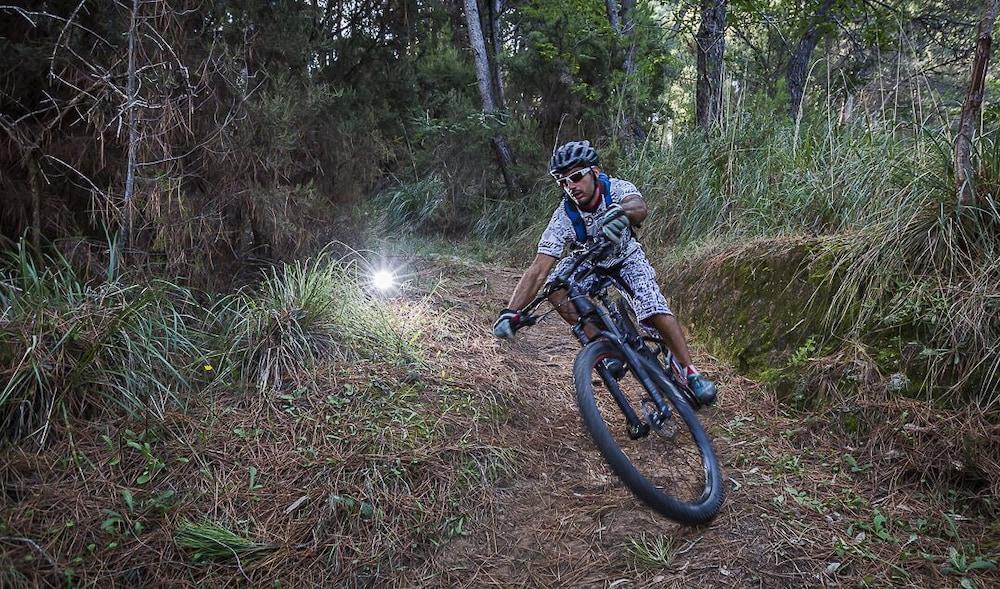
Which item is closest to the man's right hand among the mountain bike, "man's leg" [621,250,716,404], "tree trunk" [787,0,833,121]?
the mountain bike

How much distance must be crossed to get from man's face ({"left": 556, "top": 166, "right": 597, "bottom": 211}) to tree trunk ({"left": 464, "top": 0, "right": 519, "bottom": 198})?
5485 millimetres

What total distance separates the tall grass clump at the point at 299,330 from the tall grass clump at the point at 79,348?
27cm

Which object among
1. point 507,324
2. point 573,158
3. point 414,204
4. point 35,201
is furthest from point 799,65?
point 35,201

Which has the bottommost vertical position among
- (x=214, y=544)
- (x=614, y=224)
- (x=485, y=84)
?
(x=214, y=544)

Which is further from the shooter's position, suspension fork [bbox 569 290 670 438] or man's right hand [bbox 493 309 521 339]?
suspension fork [bbox 569 290 670 438]

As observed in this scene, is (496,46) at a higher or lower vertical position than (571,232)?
higher

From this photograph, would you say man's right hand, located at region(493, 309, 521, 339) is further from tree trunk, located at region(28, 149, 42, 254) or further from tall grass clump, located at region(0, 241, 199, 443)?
tree trunk, located at region(28, 149, 42, 254)

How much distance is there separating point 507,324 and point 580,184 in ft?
3.44

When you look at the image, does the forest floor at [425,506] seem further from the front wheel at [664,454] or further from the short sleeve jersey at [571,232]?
the short sleeve jersey at [571,232]

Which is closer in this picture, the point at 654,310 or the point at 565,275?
the point at 565,275

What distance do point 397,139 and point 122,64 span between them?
2.44 m

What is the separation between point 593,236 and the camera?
3441 millimetres

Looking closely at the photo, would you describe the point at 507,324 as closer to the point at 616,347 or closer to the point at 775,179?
the point at 616,347

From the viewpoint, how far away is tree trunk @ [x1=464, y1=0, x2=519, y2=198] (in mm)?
8453
